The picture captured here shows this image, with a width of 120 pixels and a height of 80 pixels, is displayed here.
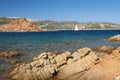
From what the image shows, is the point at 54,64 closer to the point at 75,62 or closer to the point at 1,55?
the point at 75,62

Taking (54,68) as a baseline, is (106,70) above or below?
above

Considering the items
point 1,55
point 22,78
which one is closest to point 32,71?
point 22,78

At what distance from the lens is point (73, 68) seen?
1163 inches

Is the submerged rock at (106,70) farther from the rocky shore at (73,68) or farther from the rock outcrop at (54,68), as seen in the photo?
the rock outcrop at (54,68)

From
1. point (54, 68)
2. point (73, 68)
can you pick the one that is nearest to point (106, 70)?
point (73, 68)

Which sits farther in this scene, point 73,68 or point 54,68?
point 54,68

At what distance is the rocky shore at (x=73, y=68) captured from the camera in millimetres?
27016

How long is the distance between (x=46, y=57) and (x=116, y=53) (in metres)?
8.75

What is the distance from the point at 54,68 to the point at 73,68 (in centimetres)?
217

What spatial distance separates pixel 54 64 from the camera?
31406 mm

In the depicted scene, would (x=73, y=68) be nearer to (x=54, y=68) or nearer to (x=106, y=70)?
(x=54, y=68)

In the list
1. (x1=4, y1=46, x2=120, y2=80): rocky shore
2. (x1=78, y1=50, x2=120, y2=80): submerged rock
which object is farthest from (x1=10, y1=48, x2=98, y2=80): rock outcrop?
(x1=78, y1=50, x2=120, y2=80): submerged rock

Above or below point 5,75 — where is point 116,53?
above

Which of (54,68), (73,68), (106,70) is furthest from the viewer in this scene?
(54,68)
